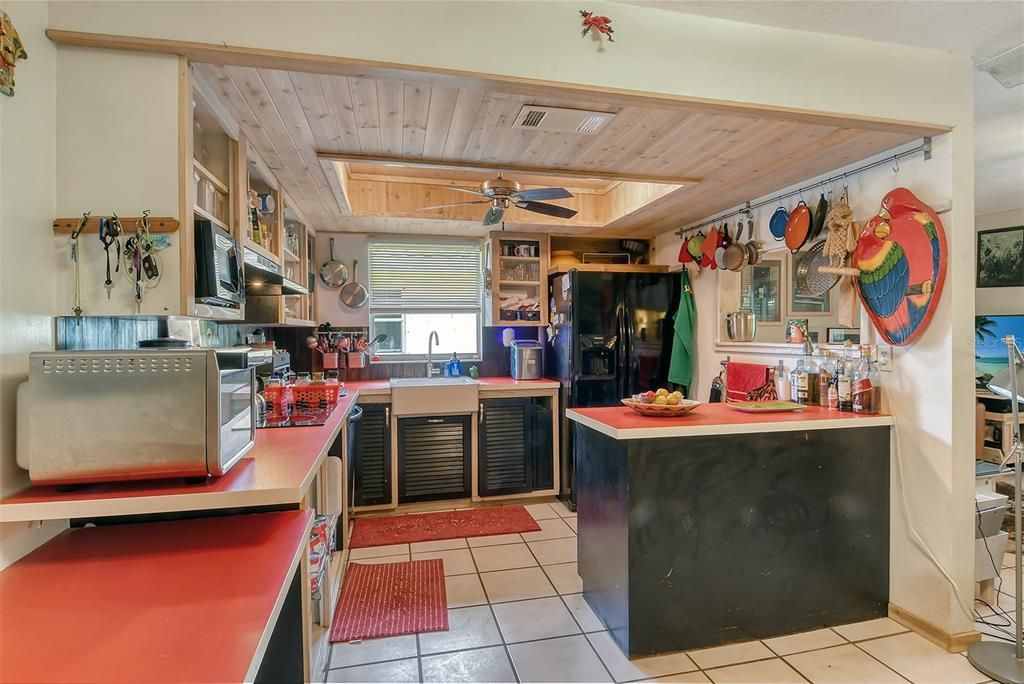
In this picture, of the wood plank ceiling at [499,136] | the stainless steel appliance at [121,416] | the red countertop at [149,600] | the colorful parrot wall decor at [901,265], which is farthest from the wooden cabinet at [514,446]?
the stainless steel appliance at [121,416]

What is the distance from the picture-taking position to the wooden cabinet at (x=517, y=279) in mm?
4082

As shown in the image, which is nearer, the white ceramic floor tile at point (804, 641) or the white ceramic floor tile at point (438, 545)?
the white ceramic floor tile at point (804, 641)

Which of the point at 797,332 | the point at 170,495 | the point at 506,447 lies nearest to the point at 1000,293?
the point at 797,332

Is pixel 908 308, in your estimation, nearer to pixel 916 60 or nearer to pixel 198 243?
pixel 916 60

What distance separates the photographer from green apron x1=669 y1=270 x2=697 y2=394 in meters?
3.74

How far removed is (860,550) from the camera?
2232mm

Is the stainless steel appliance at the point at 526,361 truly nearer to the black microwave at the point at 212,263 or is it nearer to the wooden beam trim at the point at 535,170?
the wooden beam trim at the point at 535,170

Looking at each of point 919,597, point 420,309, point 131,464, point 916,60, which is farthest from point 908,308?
point 420,309

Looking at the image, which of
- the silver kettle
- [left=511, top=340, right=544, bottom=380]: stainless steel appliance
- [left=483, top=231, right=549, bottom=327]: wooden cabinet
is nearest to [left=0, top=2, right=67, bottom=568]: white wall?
[left=483, top=231, right=549, bottom=327]: wooden cabinet

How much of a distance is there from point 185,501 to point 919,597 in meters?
2.88

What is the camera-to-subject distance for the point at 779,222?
9.62 feet

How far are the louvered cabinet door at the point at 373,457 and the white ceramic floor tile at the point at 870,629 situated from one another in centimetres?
279

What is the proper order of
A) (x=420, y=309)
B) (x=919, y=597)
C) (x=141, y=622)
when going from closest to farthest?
(x=141, y=622)
(x=919, y=597)
(x=420, y=309)

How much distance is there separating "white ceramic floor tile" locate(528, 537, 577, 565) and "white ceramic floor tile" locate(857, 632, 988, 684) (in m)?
1.42
